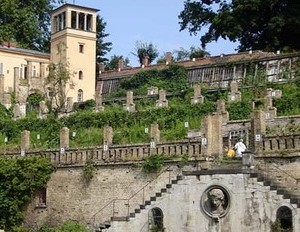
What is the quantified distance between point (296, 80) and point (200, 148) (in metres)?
14.0

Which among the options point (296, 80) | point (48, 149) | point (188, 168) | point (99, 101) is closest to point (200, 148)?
point (188, 168)

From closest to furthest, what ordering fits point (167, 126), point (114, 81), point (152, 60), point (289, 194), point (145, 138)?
point (289, 194) → point (145, 138) → point (167, 126) → point (114, 81) → point (152, 60)

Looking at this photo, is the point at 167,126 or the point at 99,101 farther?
the point at 99,101

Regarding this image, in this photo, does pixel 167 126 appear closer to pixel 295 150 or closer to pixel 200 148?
pixel 200 148

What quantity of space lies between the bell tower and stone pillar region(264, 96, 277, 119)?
2293 cm

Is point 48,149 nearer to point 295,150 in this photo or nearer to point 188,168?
point 188,168

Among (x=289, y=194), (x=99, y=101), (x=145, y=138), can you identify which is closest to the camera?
(x=289, y=194)

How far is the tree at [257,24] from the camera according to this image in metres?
50.0

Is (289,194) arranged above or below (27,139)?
below

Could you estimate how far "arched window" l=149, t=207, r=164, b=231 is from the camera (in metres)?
29.3

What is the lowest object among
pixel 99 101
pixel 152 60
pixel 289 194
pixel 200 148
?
pixel 289 194

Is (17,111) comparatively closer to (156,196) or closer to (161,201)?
(156,196)

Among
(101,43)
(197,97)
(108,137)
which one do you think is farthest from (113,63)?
(108,137)

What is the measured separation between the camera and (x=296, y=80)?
43.2 meters
